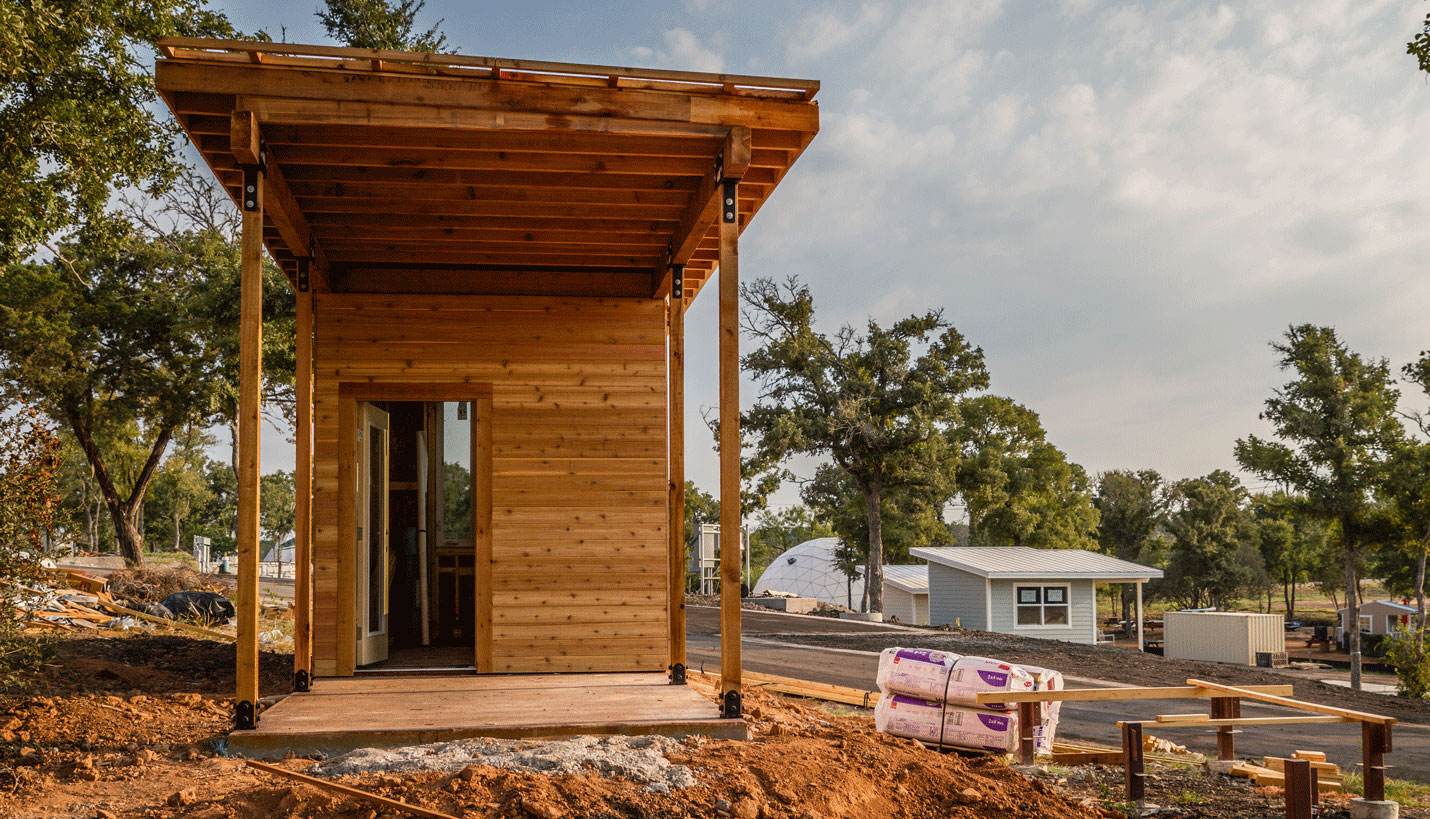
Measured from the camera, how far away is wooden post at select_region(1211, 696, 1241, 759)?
6.84 m

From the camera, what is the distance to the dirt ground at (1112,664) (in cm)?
1545

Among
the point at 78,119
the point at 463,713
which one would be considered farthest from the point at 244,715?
the point at 78,119

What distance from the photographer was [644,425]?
25.3ft

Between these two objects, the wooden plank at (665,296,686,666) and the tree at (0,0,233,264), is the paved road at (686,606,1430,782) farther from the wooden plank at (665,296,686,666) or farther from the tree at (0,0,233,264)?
the tree at (0,0,233,264)

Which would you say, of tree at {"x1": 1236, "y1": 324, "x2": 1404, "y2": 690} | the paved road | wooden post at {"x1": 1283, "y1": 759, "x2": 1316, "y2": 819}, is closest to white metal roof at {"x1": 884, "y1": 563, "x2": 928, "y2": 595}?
tree at {"x1": 1236, "y1": 324, "x2": 1404, "y2": 690}

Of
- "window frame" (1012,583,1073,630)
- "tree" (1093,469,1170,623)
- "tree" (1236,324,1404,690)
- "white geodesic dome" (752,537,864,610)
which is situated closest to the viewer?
"tree" (1236,324,1404,690)

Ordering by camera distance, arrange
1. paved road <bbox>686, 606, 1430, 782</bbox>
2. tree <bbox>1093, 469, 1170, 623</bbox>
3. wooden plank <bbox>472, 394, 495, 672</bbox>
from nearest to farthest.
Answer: wooden plank <bbox>472, 394, 495, 672</bbox> → paved road <bbox>686, 606, 1430, 782</bbox> → tree <bbox>1093, 469, 1170, 623</bbox>

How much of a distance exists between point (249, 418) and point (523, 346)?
8.91 ft

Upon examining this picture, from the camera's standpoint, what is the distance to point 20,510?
558 centimetres

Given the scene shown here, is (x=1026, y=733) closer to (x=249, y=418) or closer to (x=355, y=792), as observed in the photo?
(x=355, y=792)

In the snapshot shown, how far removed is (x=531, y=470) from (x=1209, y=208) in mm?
17329

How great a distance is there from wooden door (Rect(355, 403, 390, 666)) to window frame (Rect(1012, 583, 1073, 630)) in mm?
23627

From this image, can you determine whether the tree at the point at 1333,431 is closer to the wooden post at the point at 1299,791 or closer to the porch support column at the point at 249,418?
the wooden post at the point at 1299,791

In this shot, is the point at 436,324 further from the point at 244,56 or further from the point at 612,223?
the point at 244,56
